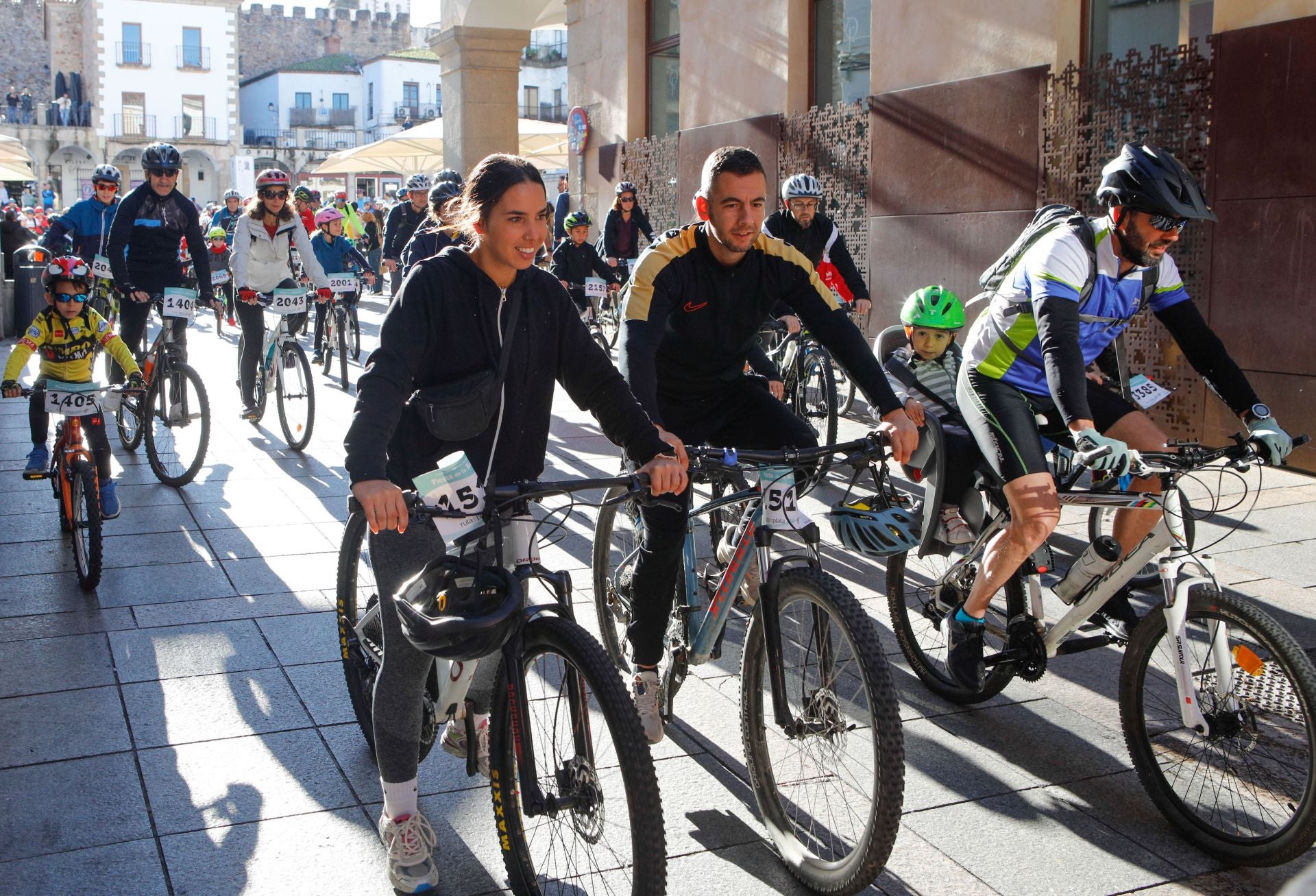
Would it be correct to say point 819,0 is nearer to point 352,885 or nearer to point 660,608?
point 660,608

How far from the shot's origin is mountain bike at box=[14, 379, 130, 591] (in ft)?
19.2

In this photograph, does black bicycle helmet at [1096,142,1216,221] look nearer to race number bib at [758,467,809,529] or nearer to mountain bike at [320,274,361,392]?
race number bib at [758,467,809,529]

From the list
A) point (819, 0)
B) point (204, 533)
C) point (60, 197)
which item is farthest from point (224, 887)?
point (60, 197)

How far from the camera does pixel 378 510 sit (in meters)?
2.76

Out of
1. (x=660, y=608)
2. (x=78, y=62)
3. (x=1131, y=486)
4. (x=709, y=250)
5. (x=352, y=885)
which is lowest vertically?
(x=352, y=885)

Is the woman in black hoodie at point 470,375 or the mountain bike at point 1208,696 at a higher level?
the woman in black hoodie at point 470,375

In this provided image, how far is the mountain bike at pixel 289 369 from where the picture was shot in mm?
9516

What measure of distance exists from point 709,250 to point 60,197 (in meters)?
72.0

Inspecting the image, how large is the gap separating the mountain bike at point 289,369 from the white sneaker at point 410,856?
6428mm

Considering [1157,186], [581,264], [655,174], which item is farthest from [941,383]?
[655,174]

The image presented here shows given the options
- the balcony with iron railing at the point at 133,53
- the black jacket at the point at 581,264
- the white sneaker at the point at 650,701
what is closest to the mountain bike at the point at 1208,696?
the white sneaker at the point at 650,701

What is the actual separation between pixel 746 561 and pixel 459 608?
0.99 metres

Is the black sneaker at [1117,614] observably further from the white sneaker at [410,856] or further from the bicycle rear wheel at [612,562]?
the white sneaker at [410,856]

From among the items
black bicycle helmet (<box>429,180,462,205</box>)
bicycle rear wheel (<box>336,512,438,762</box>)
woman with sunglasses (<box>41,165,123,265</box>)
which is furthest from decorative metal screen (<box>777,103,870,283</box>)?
bicycle rear wheel (<box>336,512,438,762</box>)
